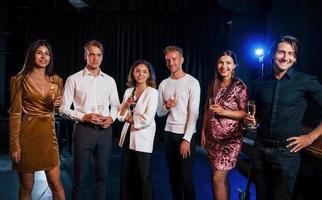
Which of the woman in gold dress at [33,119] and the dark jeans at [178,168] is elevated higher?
the woman in gold dress at [33,119]

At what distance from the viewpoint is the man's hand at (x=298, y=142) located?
6.20ft

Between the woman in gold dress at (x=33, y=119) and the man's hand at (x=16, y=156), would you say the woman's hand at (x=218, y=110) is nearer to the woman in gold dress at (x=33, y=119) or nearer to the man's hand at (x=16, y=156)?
the woman in gold dress at (x=33, y=119)

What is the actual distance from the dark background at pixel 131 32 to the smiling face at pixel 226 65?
15.4ft

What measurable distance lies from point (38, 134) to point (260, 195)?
159 cm

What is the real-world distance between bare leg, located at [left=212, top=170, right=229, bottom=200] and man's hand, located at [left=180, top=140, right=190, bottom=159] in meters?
0.31

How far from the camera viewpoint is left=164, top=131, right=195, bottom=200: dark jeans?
8.73ft

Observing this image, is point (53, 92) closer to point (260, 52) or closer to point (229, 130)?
point (229, 130)

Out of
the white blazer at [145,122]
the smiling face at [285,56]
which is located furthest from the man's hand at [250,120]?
the white blazer at [145,122]

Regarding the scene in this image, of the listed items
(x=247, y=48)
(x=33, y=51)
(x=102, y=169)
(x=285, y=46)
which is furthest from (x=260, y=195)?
(x=247, y=48)

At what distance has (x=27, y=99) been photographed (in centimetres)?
225

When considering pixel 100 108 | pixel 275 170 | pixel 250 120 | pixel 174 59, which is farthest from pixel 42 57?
pixel 275 170

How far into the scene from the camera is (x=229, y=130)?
2352 millimetres

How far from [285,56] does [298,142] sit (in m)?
0.53

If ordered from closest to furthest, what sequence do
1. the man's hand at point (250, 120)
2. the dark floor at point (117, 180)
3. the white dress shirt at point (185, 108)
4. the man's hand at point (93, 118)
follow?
the man's hand at point (250, 120) < the man's hand at point (93, 118) < the white dress shirt at point (185, 108) < the dark floor at point (117, 180)
